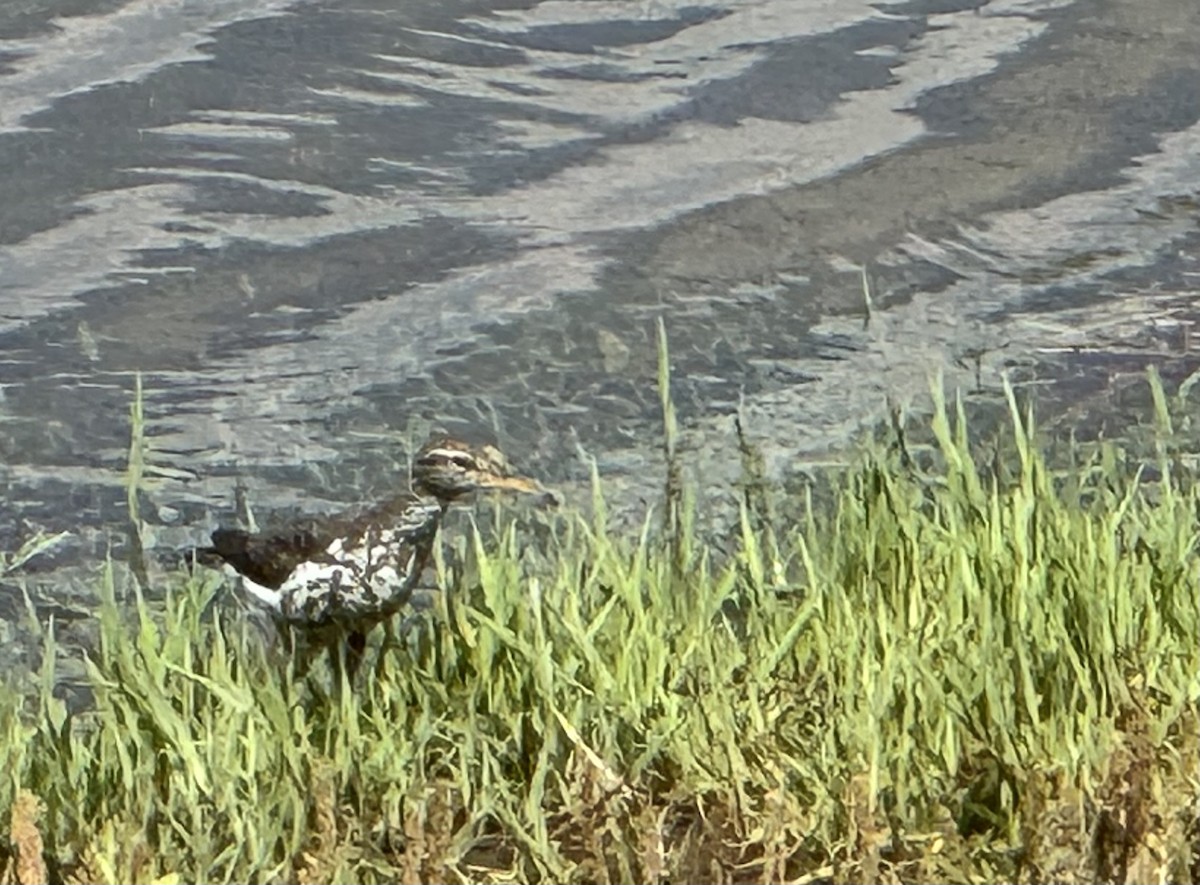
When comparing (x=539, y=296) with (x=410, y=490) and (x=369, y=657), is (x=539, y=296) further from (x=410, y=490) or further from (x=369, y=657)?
(x=369, y=657)

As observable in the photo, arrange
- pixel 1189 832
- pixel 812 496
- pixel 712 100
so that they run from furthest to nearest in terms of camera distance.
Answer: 1. pixel 712 100
2. pixel 812 496
3. pixel 1189 832

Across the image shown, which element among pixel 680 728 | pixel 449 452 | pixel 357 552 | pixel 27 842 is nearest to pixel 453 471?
pixel 449 452

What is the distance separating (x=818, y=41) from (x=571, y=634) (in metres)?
1.70

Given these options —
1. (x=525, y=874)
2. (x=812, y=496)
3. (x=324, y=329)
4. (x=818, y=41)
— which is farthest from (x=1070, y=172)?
(x=525, y=874)

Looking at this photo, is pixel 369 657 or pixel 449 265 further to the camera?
pixel 449 265

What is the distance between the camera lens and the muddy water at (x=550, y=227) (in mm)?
3432

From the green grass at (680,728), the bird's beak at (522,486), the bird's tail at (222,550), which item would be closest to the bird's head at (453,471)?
the bird's beak at (522,486)

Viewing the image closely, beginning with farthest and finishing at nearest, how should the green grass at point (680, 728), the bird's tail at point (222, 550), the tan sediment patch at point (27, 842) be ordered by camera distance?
the bird's tail at point (222, 550) → the green grass at point (680, 728) → the tan sediment patch at point (27, 842)

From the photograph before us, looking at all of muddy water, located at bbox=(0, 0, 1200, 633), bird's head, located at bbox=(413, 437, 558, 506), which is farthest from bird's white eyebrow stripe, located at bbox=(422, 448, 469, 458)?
muddy water, located at bbox=(0, 0, 1200, 633)

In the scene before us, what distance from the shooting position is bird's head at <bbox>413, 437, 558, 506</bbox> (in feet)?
9.47

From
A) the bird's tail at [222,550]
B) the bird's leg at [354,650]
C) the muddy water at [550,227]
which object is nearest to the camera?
the bird's leg at [354,650]

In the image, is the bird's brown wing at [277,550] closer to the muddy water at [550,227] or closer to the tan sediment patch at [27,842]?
the muddy water at [550,227]

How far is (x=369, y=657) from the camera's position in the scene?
2719 mm

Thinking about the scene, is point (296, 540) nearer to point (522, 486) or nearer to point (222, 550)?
point (222, 550)
